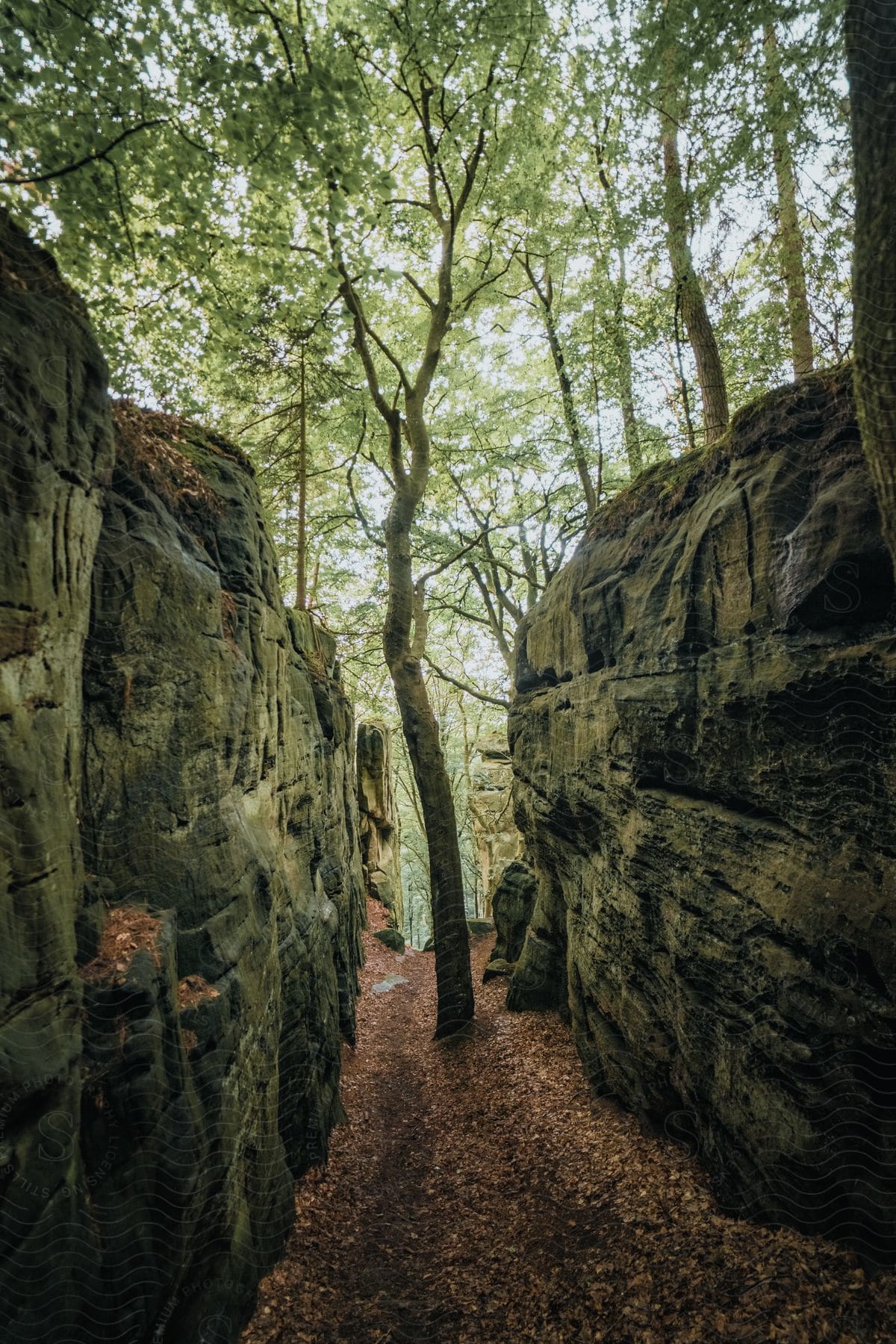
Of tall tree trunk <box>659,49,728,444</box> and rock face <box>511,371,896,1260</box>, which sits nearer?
rock face <box>511,371,896,1260</box>

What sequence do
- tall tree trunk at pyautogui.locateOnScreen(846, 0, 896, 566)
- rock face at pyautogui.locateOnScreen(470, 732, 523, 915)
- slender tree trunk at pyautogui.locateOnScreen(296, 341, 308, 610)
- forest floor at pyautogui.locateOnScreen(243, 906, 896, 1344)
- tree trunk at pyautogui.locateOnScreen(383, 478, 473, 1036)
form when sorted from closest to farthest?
tall tree trunk at pyautogui.locateOnScreen(846, 0, 896, 566) → forest floor at pyautogui.locateOnScreen(243, 906, 896, 1344) → tree trunk at pyautogui.locateOnScreen(383, 478, 473, 1036) → slender tree trunk at pyautogui.locateOnScreen(296, 341, 308, 610) → rock face at pyautogui.locateOnScreen(470, 732, 523, 915)

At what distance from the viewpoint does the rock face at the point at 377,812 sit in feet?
81.1

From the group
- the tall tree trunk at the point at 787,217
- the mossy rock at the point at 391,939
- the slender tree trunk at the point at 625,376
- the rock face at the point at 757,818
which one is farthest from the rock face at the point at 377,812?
the tall tree trunk at the point at 787,217

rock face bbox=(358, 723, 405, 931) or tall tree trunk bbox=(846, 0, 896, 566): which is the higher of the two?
tall tree trunk bbox=(846, 0, 896, 566)

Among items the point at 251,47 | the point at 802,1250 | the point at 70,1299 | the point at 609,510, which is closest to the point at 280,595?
the point at 609,510

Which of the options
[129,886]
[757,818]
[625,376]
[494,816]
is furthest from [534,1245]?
[494,816]

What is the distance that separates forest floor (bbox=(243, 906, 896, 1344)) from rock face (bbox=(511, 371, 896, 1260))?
0.35 meters

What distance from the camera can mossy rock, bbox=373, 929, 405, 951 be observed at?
21.2 m

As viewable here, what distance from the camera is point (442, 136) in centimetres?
960

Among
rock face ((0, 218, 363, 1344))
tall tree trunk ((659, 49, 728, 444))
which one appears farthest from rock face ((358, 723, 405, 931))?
tall tree trunk ((659, 49, 728, 444))

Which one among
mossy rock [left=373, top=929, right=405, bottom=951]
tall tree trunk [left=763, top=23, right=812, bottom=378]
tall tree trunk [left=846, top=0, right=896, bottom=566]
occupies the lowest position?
mossy rock [left=373, top=929, right=405, bottom=951]

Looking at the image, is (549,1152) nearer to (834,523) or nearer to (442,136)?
(834,523)

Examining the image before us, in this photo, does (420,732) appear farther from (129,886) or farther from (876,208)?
(876,208)

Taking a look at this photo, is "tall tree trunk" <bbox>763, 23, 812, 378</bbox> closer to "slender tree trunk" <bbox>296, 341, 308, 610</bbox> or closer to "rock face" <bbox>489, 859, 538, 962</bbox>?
"slender tree trunk" <bbox>296, 341, 308, 610</bbox>
